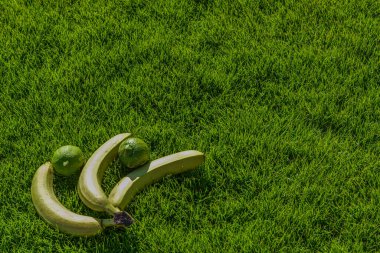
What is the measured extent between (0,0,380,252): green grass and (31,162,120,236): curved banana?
108 millimetres

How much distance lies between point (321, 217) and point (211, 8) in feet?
9.12

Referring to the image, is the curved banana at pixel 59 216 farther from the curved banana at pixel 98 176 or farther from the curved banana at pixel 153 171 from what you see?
the curved banana at pixel 153 171

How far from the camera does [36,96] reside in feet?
14.5

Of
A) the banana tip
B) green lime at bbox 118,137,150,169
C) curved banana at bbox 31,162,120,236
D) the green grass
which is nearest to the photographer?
the banana tip

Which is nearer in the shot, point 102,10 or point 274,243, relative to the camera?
point 274,243

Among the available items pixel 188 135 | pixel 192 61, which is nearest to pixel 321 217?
pixel 188 135

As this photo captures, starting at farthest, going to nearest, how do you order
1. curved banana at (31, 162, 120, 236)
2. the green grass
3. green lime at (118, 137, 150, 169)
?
green lime at (118, 137, 150, 169), the green grass, curved banana at (31, 162, 120, 236)

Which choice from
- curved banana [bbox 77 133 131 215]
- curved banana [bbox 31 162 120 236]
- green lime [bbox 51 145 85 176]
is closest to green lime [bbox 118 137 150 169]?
curved banana [bbox 77 133 131 215]

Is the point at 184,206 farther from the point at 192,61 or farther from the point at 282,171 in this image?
the point at 192,61

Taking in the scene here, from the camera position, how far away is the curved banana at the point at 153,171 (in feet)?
11.6

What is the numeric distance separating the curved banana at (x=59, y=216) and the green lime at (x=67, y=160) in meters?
0.15

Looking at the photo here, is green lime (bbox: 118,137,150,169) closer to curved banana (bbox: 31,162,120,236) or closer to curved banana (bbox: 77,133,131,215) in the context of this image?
curved banana (bbox: 77,133,131,215)

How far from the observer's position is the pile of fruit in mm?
3375

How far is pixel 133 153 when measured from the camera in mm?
3643
